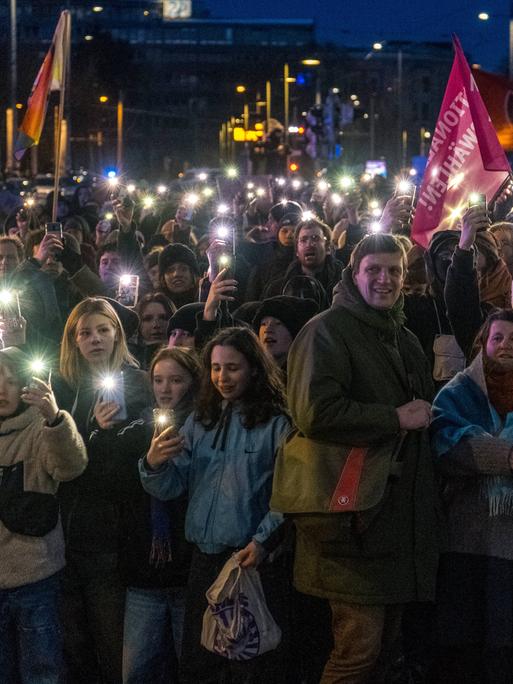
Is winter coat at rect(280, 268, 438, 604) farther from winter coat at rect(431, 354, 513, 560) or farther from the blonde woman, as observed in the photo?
the blonde woman

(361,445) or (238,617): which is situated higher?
(361,445)

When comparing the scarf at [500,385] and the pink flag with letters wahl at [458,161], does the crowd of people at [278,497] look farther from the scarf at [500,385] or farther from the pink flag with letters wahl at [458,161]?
the pink flag with letters wahl at [458,161]

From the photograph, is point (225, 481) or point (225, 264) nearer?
point (225, 481)

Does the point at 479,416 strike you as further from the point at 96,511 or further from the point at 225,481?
the point at 96,511

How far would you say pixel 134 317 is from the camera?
7.65 meters

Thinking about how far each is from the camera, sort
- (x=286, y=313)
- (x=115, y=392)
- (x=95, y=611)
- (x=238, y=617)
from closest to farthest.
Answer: (x=238, y=617), (x=115, y=392), (x=95, y=611), (x=286, y=313)

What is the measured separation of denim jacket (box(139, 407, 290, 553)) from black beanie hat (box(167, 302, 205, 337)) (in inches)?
65.9

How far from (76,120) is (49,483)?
209 ft

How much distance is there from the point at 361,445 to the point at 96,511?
145cm

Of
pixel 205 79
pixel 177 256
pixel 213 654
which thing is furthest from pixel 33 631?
pixel 205 79

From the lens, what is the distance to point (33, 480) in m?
5.58

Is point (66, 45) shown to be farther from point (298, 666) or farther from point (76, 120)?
point (76, 120)

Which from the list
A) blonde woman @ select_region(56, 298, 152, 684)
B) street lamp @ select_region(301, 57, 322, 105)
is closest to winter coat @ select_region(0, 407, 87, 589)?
blonde woman @ select_region(56, 298, 152, 684)

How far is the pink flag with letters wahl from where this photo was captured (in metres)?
8.36
